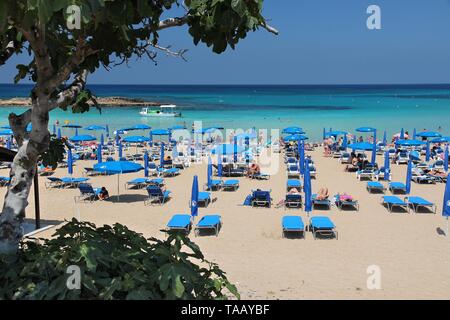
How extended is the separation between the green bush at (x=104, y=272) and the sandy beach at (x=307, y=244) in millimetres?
3413

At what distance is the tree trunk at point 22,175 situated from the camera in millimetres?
3059

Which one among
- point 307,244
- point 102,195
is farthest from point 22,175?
point 102,195

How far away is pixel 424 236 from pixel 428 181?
6580 millimetres

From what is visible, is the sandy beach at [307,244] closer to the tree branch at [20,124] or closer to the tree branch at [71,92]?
the tree branch at [71,92]

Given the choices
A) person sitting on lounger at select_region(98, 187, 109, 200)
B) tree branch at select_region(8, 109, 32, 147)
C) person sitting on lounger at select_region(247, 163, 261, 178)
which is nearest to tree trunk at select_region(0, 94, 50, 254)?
tree branch at select_region(8, 109, 32, 147)

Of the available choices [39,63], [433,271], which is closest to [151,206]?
[433,271]

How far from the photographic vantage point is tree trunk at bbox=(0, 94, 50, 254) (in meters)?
3.06

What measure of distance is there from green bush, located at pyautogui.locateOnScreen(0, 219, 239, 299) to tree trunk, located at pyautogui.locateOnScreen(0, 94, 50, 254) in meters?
0.15

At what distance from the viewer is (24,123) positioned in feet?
10.7

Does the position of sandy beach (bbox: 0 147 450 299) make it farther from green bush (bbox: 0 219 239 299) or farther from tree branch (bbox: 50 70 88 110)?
tree branch (bbox: 50 70 88 110)

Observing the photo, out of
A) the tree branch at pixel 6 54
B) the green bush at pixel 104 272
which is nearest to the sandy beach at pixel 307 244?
the green bush at pixel 104 272

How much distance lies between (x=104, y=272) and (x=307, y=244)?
6.34 m
